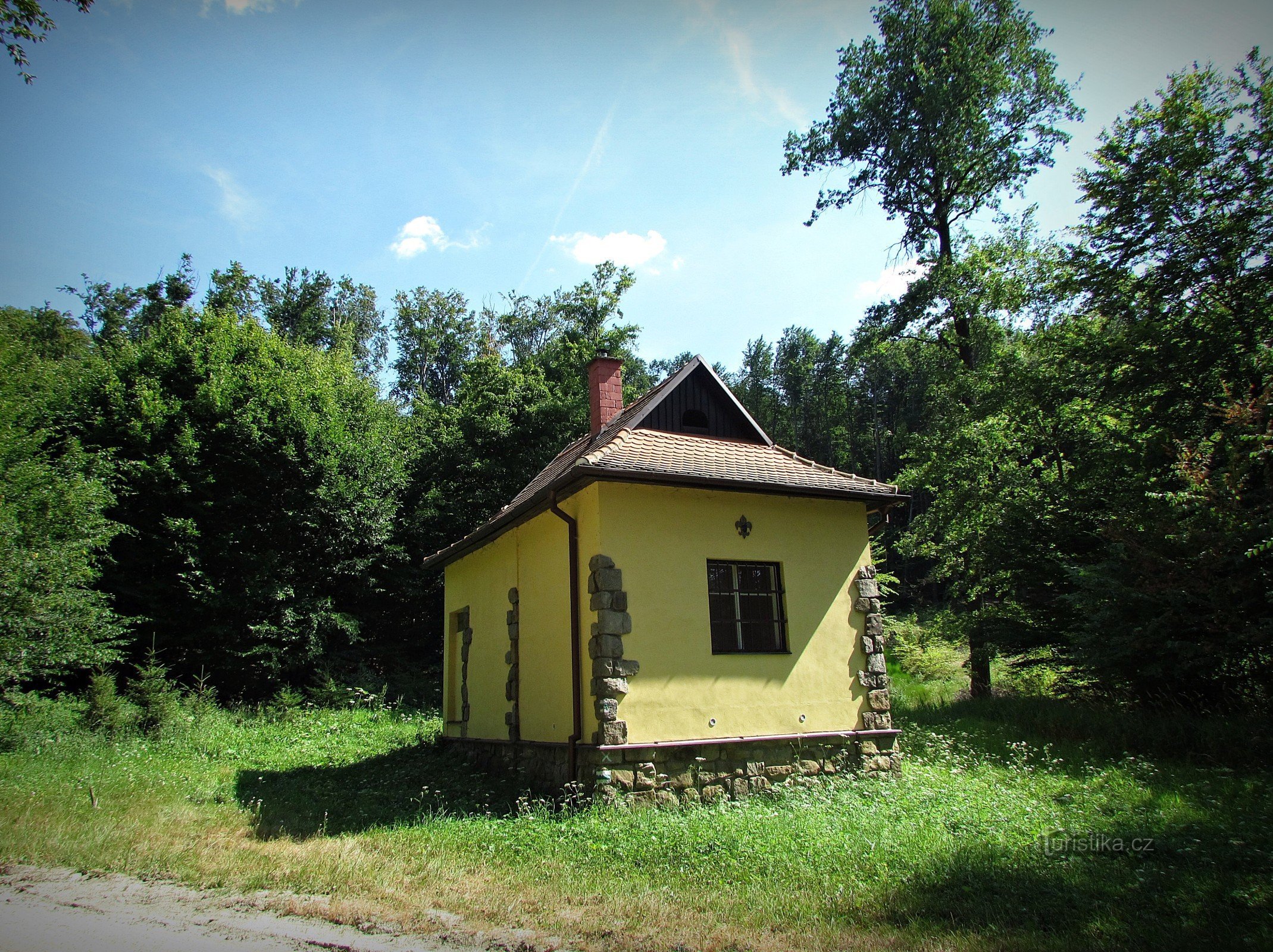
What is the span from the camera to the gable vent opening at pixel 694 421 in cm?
1104

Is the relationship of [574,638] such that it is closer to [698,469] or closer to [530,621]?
[530,621]

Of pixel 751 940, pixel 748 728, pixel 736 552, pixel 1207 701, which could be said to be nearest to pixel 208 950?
pixel 751 940

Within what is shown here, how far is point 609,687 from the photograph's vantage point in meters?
8.11

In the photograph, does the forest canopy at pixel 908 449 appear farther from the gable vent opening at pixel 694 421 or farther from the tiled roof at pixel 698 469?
the gable vent opening at pixel 694 421

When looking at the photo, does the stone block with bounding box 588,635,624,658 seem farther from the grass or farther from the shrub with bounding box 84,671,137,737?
the shrub with bounding box 84,671,137,737

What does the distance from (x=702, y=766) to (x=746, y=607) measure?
2.05 m

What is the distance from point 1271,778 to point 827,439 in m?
36.6

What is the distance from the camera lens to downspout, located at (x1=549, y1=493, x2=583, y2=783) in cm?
848

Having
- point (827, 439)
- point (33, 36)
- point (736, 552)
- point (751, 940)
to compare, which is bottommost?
point (751, 940)

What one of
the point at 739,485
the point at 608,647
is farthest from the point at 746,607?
the point at 608,647

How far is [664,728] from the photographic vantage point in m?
8.29

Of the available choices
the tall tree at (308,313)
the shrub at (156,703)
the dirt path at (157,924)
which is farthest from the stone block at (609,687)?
the tall tree at (308,313)

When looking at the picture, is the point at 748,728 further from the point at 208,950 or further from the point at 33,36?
the point at 33,36

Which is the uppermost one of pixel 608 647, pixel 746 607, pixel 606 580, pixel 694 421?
pixel 694 421
